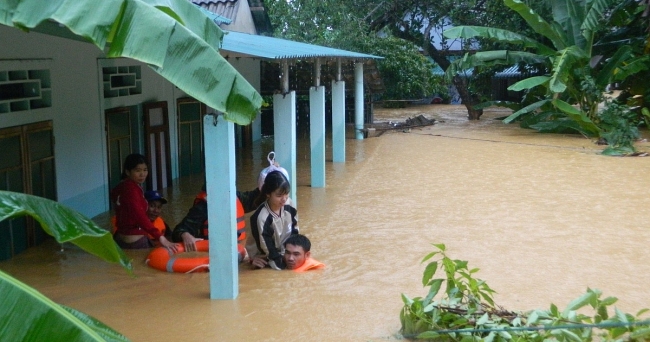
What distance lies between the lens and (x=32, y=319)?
2.68m

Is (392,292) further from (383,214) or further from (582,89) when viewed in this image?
(582,89)

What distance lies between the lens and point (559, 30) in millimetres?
17438

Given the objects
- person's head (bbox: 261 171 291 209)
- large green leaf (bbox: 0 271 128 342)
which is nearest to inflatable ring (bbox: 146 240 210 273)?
person's head (bbox: 261 171 291 209)

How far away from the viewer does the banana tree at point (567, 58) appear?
16.2 m

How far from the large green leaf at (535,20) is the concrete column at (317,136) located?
583cm

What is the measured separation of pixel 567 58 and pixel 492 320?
12.2 m

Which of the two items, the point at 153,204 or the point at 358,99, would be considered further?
the point at 358,99

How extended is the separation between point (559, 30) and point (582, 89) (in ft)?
4.83

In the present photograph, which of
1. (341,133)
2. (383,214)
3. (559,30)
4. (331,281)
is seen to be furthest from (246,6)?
(331,281)

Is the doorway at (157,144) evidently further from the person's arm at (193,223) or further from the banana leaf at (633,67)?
the banana leaf at (633,67)

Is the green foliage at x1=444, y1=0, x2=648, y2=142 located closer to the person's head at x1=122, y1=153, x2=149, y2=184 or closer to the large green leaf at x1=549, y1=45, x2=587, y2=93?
the large green leaf at x1=549, y1=45, x2=587, y2=93

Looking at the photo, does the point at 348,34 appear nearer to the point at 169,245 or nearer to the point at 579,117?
the point at 579,117

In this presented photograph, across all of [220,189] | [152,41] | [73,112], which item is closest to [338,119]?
[73,112]

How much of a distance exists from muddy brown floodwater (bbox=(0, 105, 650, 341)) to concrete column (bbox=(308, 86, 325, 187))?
25 cm
